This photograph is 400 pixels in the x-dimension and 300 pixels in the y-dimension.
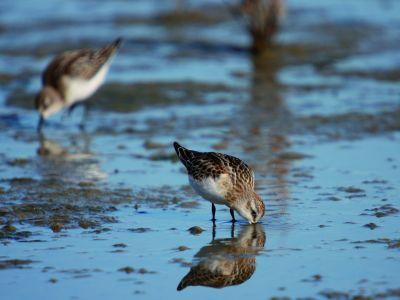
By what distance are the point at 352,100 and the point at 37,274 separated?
7184mm

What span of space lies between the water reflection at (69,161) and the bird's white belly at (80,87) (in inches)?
37.9

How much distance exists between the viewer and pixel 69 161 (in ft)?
33.5

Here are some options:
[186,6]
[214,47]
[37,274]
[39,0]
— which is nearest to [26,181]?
[37,274]

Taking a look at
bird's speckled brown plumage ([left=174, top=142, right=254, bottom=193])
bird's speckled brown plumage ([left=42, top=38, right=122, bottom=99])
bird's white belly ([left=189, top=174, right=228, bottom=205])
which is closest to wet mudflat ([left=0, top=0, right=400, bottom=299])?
bird's white belly ([left=189, top=174, right=228, bottom=205])

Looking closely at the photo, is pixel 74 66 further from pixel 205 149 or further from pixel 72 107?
pixel 205 149

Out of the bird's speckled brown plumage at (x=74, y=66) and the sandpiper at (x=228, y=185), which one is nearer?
the sandpiper at (x=228, y=185)

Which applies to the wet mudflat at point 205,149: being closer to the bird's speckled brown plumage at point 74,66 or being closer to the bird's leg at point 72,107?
the bird's leg at point 72,107

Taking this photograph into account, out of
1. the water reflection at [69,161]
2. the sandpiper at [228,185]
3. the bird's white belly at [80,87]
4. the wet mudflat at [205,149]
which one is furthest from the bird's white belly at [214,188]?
the bird's white belly at [80,87]

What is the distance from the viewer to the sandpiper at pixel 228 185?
24.6ft

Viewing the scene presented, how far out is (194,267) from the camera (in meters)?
6.61

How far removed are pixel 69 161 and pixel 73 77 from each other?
Result: 2367 mm

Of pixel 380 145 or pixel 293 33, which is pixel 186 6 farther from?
pixel 380 145

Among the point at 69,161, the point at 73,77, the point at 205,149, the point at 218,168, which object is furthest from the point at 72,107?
the point at 218,168

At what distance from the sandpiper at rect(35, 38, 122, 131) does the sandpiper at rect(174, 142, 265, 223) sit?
4.80 meters
